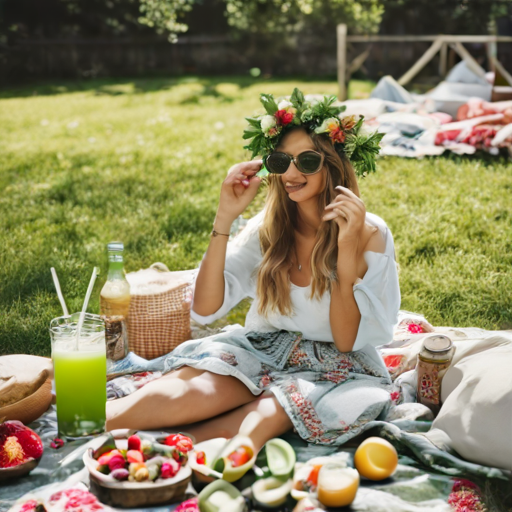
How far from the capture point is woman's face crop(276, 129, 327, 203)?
2885mm

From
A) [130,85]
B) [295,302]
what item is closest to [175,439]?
[295,302]

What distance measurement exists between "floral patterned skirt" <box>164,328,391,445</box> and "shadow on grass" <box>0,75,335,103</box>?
9133 millimetres

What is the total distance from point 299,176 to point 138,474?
1.38m

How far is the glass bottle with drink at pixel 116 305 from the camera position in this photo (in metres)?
3.36

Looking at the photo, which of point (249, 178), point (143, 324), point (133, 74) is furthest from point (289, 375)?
point (133, 74)

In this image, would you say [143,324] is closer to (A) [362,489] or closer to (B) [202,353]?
(B) [202,353]

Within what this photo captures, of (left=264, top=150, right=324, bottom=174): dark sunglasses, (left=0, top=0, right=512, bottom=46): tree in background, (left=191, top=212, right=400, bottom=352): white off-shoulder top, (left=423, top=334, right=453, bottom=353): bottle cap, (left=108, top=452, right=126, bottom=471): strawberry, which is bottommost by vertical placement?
(left=108, top=452, right=126, bottom=471): strawberry

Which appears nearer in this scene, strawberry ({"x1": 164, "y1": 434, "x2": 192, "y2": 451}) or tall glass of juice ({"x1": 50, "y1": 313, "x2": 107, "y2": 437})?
strawberry ({"x1": 164, "y1": 434, "x2": 192, "y2": 451})

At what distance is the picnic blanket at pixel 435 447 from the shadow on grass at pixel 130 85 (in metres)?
9.45

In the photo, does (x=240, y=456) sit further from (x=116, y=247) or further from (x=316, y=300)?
(x=116, y=247)

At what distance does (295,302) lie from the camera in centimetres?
295

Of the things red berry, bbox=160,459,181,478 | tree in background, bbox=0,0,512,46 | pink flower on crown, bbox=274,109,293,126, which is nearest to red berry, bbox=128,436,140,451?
red berry, bbox=160,459,181,478

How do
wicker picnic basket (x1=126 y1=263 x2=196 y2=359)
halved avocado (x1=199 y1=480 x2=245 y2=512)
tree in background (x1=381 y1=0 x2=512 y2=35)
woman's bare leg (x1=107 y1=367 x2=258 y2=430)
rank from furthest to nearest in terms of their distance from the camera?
tree in background (x1=381 y1=0 x2=512 y2=35) → wicker picnic basket (x1=126 y1=263 x2=196 y2=359) → woman's bare leg (x1=107 y1=367 x2=258 y2=430) → halved avocado (x1=199 y1=480 x2=245 y2=512)

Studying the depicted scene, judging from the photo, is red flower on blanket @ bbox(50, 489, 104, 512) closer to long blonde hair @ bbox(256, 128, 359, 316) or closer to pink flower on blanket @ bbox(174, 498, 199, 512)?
pink flower on blanket @ bbox(174, 498, 199, 512)
